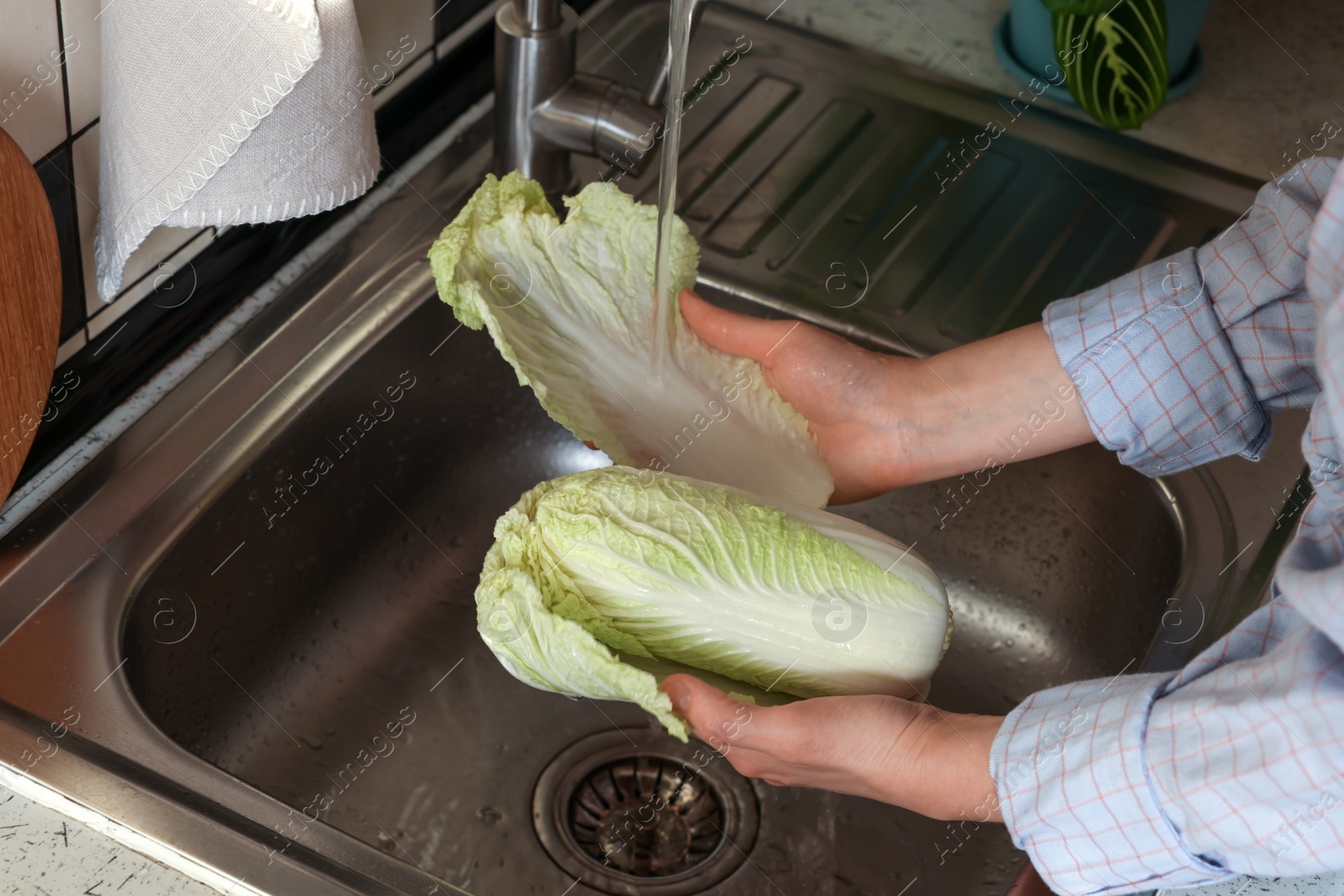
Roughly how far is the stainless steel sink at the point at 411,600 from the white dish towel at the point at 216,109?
0.65ft

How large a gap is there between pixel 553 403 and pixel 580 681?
0.82 ft

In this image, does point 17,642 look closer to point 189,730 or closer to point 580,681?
point 189,730

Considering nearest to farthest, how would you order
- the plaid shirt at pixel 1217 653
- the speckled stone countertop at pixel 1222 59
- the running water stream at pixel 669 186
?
the plaid shirt at pixel 1217 653, the running water stream at pixel 669 186, the speckled stone countertop at pixel 1222 59

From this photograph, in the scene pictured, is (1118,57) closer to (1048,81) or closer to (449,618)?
(1048,81)

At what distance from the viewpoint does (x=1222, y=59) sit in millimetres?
1562

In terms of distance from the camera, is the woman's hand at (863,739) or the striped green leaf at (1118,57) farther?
the striped green leaf at (1118,57)

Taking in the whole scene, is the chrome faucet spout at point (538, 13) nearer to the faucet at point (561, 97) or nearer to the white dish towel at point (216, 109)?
the faucet at point (561, 97)

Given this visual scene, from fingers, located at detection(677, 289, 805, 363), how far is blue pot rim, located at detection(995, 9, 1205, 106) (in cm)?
60

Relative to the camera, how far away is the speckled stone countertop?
1.45 meters

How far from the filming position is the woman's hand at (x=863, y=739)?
82 centimetres

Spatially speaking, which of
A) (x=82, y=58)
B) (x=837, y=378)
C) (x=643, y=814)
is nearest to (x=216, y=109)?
(x=82, y=58)

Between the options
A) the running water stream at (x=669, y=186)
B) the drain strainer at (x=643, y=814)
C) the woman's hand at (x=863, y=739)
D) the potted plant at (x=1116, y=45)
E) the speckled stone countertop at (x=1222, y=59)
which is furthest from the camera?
the speckled stone countertop at (x=1222, y=59)

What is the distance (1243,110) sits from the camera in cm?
149

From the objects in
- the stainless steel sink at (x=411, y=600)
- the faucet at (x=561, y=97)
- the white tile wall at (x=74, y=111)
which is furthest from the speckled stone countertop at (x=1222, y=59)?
the white tile wall at (x=74, y=111)
